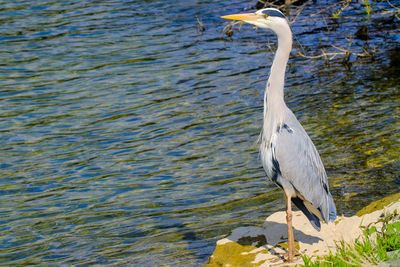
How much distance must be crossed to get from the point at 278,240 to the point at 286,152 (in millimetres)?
902

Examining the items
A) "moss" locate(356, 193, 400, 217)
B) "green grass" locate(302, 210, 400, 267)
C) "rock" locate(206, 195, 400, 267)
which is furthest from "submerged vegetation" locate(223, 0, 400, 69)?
"green grass" locate(302, 210, 400, 267)

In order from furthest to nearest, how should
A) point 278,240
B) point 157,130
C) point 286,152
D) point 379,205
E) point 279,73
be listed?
point 157,130 → point 379,205 → point 278,240 → point 279,73 → point 286,152

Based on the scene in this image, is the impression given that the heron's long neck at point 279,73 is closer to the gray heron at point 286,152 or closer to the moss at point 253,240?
the gray heron at point 286,152

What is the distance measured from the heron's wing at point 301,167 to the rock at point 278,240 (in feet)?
0.93

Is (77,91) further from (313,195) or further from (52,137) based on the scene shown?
(313,195)

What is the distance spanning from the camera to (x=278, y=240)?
5.32 meters

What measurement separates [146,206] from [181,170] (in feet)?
3.21

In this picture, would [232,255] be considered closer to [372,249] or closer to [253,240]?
[253,240]

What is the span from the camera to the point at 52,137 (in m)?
8.71

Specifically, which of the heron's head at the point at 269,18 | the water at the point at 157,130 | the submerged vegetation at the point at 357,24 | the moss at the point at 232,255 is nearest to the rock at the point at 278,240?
the moss at the point at 232,255

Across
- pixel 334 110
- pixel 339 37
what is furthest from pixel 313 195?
pixel 339 37

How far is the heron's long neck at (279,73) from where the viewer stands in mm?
5009

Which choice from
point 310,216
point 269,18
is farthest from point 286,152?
point 269,18

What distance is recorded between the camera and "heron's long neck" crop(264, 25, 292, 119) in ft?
Answer: 16.4
